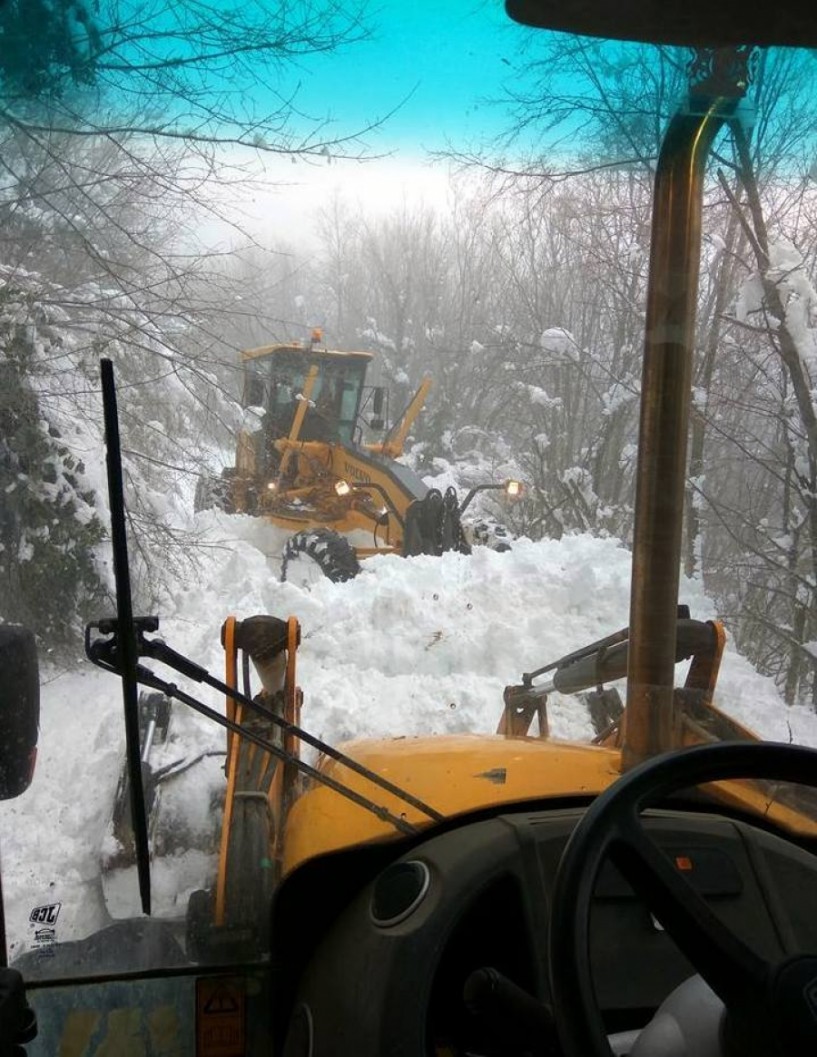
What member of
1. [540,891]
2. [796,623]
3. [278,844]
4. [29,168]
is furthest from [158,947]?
[796,623]

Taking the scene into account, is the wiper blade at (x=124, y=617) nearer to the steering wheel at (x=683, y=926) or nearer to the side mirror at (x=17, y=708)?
the side mirror at (x=17, y=708)

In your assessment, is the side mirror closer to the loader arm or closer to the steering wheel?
the steering wheel

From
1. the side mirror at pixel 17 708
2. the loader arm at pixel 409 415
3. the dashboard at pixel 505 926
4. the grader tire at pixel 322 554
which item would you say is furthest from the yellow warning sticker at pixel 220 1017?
the grader tire at pixel 322 554

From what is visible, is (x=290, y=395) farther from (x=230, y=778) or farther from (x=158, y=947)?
(x=158, y=947)

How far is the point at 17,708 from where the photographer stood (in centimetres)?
157

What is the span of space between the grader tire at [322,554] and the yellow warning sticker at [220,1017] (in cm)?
588

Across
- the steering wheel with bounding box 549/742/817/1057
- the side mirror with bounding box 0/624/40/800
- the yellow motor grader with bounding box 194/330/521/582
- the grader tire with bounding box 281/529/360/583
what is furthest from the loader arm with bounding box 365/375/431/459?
the steering wheel with bounding box 549/742/817/1057

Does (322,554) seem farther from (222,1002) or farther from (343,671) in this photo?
(222,1002)

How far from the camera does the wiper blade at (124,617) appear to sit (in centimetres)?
146

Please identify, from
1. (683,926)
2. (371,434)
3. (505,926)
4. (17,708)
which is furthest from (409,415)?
(683,926)

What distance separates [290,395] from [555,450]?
263cm

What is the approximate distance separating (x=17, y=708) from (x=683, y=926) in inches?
45.0

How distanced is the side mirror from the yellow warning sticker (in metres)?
0.61

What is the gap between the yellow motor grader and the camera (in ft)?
16.3
